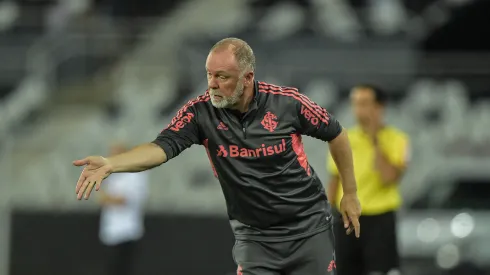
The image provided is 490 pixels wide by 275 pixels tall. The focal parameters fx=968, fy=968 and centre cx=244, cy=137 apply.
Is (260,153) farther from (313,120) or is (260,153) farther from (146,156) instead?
(146,156)

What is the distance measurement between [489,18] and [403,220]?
436 centimetres

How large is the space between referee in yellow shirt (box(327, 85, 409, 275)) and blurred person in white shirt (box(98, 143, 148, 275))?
3550mm

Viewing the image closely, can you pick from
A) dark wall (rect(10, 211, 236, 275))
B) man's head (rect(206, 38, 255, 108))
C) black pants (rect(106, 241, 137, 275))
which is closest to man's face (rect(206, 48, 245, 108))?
man's head (rect(206, 38, 255, 108))

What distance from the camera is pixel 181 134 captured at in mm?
4988

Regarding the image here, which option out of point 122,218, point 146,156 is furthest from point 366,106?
point 122,218

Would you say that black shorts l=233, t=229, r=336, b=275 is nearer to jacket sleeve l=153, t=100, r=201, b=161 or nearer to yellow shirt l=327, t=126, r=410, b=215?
jacket sleeve l=153, t=100, r=201, b=161

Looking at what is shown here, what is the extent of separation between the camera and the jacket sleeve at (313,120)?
5.13 meters

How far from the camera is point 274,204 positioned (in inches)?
202

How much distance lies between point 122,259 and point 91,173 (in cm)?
616

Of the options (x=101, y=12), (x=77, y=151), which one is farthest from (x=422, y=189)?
(x=101, y=12)

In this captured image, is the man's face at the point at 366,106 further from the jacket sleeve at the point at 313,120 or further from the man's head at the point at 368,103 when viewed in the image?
the jacket sleeve at the point at 313,120

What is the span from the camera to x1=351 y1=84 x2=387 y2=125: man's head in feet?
24.2

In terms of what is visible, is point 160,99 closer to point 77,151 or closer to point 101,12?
point 77,151

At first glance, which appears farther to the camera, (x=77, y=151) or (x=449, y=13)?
(x=449, y=13)
